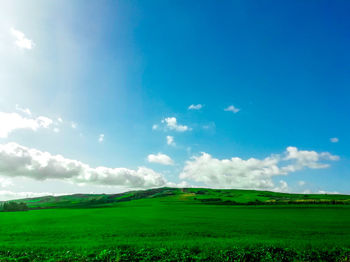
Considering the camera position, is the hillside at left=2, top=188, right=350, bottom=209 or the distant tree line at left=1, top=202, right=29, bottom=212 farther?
the hillside at left=2, top=188, right=350, bottom=209

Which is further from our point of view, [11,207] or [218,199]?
[218,199]

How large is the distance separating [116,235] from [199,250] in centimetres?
1581

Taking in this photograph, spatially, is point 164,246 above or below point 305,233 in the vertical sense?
above

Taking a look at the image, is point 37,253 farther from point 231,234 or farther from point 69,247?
point 231,234

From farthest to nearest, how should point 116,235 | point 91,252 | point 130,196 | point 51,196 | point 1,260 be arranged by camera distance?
point 51,196
point 130,196
point 116,235
point 91,252
point 1,260

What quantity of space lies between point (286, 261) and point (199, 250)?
762cm

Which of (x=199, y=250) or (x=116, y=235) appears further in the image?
(x=116, y=235)

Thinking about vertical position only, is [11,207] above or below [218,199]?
above

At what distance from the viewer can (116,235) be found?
30.7 metres

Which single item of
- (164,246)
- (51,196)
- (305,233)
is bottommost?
(51,196)

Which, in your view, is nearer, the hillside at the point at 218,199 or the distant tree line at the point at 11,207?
the distant tree line at the point at 11,207

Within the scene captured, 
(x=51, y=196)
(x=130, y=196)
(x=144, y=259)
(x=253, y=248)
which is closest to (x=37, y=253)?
(x=144, y=259)

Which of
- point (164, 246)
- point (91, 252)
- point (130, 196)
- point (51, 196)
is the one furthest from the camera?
point (51, 196)

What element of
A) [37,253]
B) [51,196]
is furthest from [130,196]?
[37,253]
